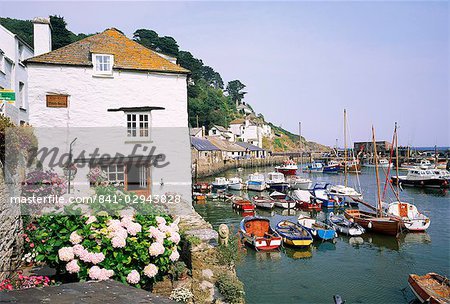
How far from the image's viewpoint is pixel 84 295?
3455 millimetres

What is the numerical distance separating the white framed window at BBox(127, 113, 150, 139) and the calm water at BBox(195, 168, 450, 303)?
8.67 meters

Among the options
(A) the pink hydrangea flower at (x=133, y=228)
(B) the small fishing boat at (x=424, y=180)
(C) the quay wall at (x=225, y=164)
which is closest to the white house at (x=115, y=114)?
(A) the pink hydrangea flower at (x=133, y=228)

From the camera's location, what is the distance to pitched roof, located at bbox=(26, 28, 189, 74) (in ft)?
50.7

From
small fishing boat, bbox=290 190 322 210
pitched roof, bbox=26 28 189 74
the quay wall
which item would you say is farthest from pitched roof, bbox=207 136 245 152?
pitched roof, bbox=26 28 189 74

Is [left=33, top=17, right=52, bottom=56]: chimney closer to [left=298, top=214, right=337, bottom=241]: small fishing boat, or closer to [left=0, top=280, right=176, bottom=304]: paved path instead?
[left=0, top=280, right=176, bottom=304]: paved path

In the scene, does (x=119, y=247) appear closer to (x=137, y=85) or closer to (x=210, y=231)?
(x=210, y=231)

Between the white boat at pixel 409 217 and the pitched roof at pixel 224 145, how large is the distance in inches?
2164

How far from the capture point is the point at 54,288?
346 cm

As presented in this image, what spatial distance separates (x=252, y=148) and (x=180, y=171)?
274 ft

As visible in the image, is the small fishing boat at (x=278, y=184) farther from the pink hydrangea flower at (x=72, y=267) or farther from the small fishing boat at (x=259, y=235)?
the pink hydrangea flower at (x=72, y=267)

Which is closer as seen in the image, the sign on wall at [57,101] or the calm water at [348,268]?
the sign on wall at [57,101]

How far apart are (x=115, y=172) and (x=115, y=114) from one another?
2.58 m

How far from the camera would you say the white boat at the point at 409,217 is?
26.0m

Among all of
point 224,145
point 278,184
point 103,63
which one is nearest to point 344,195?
point 278,184
